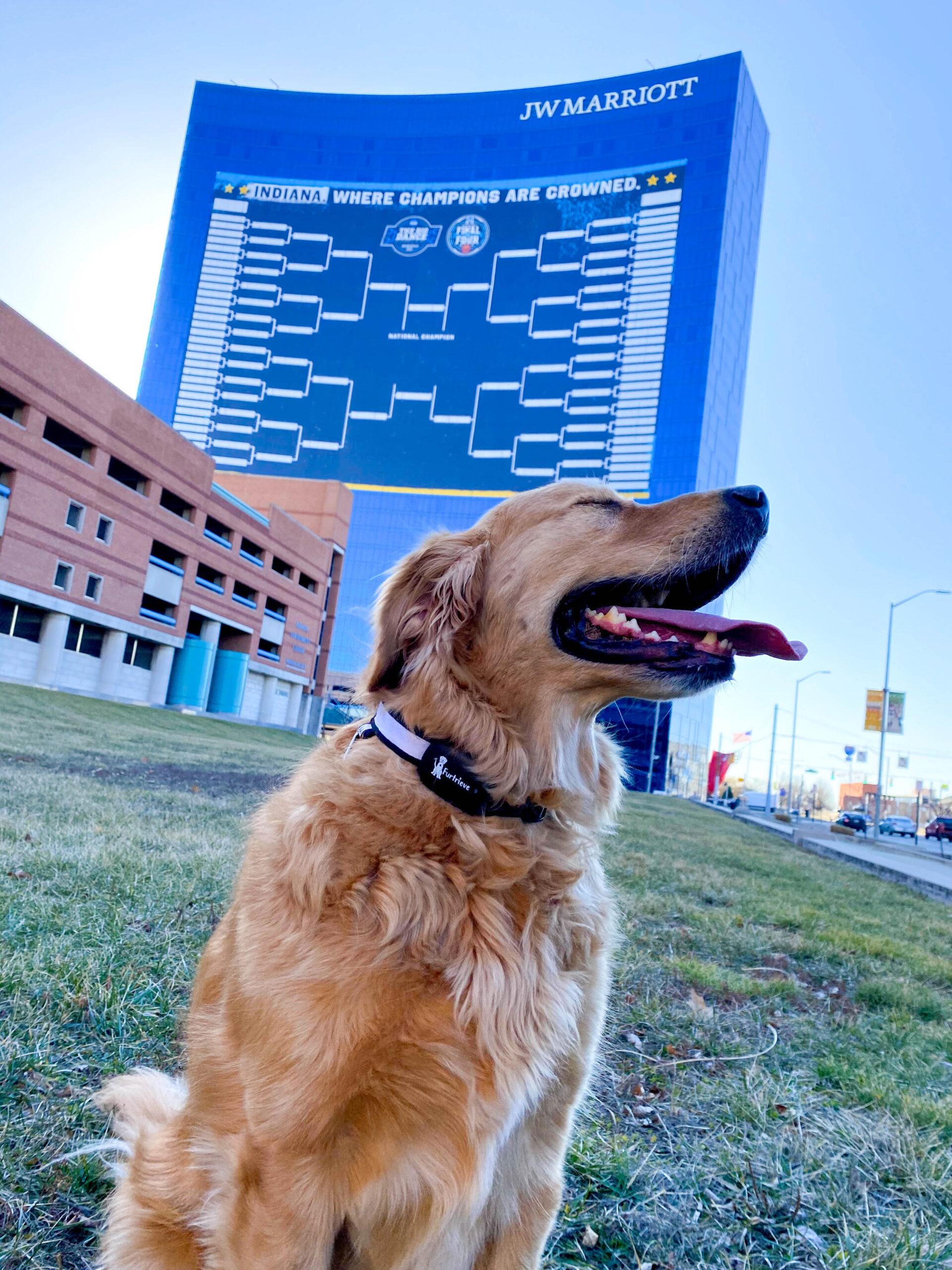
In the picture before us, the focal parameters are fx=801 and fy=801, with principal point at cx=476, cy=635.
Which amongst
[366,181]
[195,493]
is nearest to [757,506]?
[195,493]

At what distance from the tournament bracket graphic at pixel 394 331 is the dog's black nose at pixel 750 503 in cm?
9124

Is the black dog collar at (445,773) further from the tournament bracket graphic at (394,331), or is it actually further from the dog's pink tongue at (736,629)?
the tournament bracket graphic at (394,331)

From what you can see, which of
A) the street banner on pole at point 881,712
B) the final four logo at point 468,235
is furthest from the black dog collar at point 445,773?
the final four logo at point 468,235

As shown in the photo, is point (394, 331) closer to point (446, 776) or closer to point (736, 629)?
point (736, 629)

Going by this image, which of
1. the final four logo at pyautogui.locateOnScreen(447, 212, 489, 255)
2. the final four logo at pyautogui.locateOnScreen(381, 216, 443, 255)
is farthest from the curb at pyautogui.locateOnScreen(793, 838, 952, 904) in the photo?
the final four logo at pyautogui.locateOnScreen(381, 216, 443, 255)

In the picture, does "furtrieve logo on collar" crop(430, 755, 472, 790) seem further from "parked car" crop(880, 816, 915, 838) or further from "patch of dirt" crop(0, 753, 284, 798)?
"parked car" crop(880, 816, 915, 838)

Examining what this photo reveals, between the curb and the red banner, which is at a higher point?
the red banner

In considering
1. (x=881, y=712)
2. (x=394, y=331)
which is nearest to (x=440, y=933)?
(x=881, y=712)

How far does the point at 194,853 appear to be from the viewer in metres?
6.03

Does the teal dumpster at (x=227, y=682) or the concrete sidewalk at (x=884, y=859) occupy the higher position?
the teal dumpster at (x=227, y=682)

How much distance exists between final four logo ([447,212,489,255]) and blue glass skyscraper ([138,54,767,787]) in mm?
318

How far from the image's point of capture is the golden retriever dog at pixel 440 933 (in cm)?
162

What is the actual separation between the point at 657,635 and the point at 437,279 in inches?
4135

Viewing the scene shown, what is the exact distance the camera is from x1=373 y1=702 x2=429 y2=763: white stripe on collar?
2.05 meters
